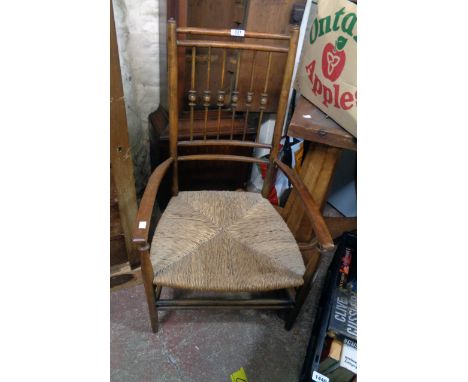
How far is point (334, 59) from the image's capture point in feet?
3.37

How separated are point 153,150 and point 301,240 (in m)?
0.85

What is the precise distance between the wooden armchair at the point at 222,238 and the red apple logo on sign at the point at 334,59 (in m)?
0.11

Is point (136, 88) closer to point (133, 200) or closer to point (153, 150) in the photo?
point (153, 150)

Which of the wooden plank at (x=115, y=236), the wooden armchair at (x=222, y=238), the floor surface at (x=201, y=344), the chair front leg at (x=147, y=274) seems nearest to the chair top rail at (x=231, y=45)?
the wooden armchair at (x=222, y=238)

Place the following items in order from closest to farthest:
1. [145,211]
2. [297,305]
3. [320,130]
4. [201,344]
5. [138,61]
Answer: [145,211] < [320,130] < [297,305] < [201,344] < [138,61]

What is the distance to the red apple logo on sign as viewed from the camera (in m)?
0.99

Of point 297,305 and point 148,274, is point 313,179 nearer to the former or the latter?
point 297,305

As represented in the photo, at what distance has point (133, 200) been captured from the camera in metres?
1.26

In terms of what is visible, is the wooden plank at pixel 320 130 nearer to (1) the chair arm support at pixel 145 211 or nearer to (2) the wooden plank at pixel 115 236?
(1) the chair arm support at pixel 145 211

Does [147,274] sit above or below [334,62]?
below

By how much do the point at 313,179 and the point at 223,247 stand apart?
0.51 meters

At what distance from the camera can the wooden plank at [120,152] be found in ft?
3.17

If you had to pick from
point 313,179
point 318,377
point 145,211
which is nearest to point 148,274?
point 145,211
